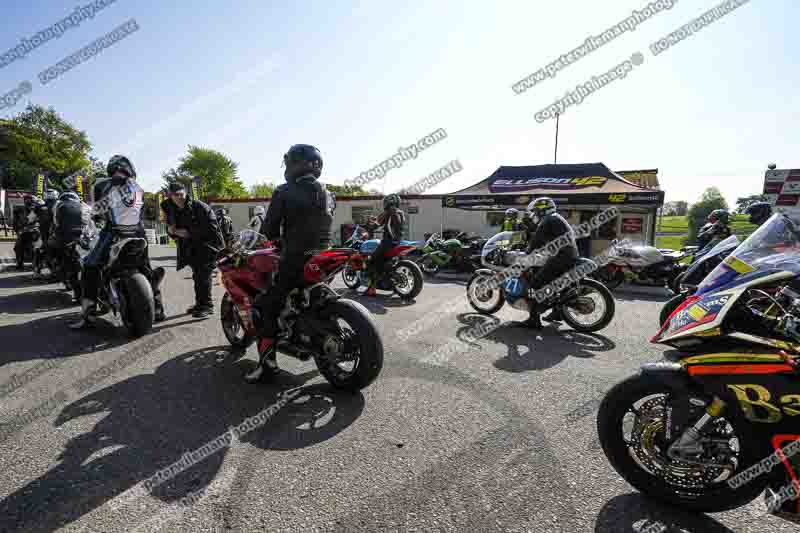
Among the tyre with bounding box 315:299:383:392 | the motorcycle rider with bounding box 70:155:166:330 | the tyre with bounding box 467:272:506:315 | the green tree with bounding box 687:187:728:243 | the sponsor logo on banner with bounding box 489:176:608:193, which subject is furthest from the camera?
the green tree with bounding box 687:187:728:243

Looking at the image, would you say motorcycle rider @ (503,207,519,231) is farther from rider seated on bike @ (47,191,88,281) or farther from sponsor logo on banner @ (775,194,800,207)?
rider seated on bike @ (47,191,88,281)

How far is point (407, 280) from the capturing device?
752 cm

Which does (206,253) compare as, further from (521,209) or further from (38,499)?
(521,209)

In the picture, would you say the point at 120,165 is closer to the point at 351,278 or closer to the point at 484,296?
the point at 351,278

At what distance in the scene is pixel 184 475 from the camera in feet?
6.73

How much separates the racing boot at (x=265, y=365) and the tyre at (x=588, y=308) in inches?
150

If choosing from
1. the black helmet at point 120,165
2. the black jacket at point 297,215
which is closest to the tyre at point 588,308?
the black jacket at point 297,215

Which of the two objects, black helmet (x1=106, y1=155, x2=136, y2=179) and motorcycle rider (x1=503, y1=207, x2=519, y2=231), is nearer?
black helmet (x1=106, y1=155, x2=136, y2=179)

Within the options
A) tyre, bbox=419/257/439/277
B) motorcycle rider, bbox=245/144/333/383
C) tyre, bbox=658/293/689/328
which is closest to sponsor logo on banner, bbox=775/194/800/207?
tyre, bbox=658/293/689/328

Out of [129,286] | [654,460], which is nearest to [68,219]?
[129,286]

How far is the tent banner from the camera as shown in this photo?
10.8 m

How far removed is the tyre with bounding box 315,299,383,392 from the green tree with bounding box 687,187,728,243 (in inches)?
1473

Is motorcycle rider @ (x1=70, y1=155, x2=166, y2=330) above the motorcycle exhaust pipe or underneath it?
above

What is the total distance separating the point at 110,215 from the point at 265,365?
3107 mm
